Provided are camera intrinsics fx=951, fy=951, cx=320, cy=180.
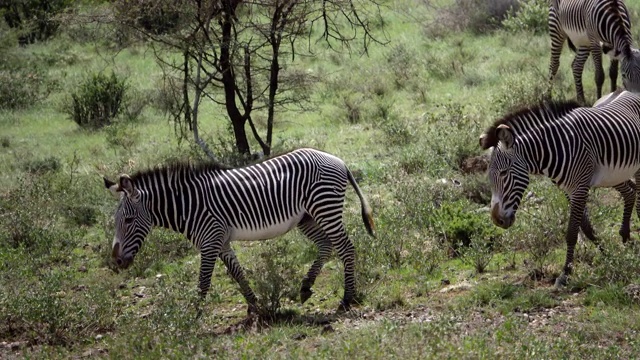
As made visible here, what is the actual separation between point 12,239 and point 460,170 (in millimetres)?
5479

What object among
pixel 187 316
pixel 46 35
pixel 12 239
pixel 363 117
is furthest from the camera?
pixel 46 35

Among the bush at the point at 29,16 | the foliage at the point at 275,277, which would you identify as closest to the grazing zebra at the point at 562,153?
the foliage at the point at 275,277

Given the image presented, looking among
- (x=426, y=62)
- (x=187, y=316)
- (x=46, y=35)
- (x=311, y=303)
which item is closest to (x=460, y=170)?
Answer: (x=311, y=303)

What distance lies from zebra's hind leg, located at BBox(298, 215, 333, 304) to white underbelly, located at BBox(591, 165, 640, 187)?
2481 mm

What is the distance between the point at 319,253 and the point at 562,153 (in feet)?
7.90

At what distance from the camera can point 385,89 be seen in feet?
56.0

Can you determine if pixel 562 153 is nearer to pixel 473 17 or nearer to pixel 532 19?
pixel 532 19

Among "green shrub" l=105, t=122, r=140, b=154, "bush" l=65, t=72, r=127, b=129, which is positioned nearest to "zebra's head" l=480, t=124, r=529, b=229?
"green shrub" l=105, t=122, r=140, b=154

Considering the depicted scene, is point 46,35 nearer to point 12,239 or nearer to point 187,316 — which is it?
point 12,239

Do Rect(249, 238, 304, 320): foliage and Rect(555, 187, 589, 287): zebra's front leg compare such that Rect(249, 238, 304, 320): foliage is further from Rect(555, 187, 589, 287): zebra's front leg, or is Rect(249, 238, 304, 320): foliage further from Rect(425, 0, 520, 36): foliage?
Rect(425, 0, 520, 36): foliage

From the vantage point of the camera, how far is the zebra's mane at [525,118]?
816 centimetres

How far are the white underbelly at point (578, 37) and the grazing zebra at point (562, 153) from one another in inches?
202

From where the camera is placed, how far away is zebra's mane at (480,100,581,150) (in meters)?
8.16

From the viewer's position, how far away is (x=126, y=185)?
8047 millimetres
